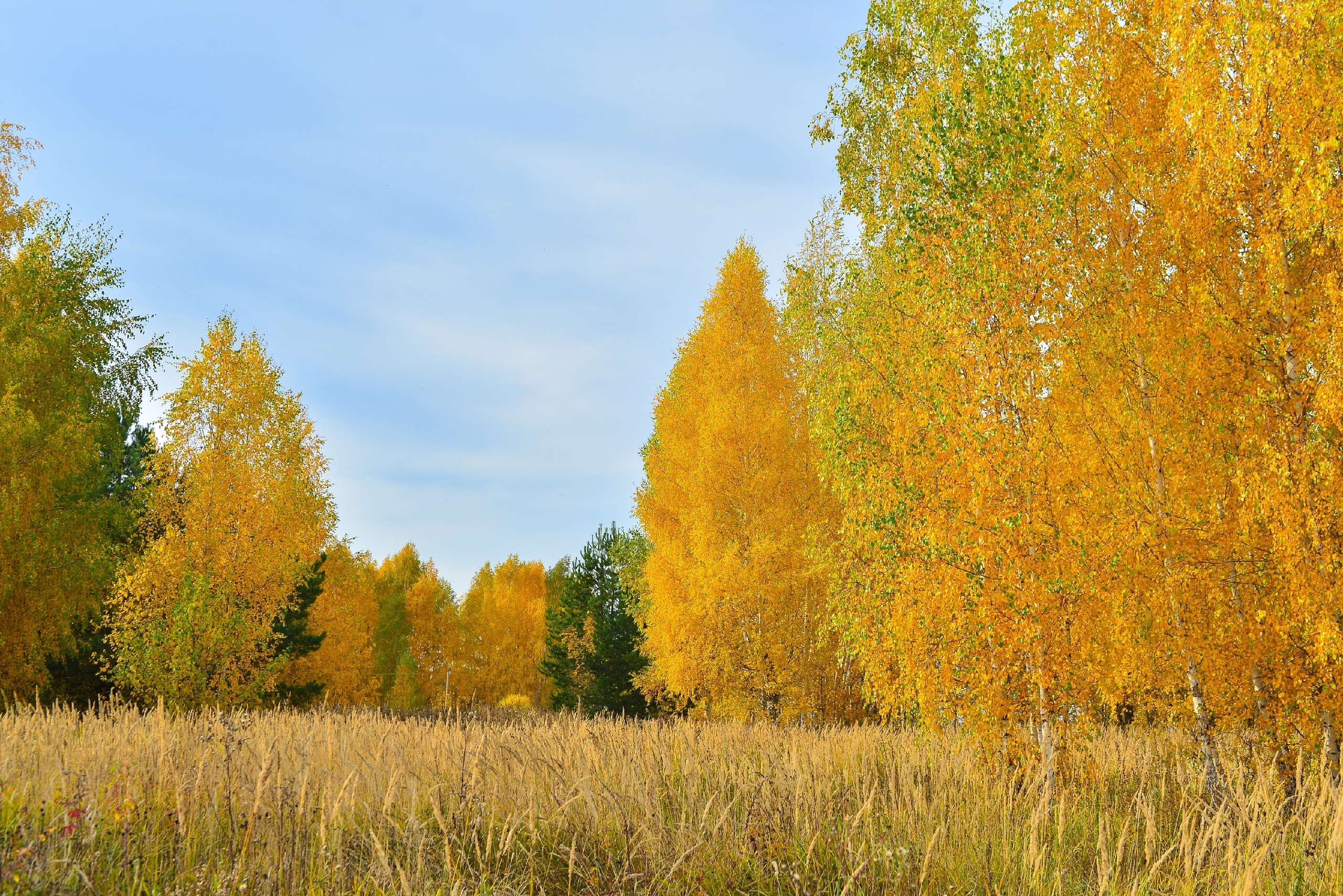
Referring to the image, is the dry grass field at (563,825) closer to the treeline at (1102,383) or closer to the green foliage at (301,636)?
the treeline at (1102,383)

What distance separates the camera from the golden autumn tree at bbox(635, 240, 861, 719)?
15.2 m

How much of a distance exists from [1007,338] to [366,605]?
33.7 meters

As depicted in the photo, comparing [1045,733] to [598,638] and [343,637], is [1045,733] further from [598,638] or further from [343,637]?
[343,637]

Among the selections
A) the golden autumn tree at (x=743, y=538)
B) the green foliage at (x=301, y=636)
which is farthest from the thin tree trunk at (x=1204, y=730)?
the green foliage at (x=301, y=636)

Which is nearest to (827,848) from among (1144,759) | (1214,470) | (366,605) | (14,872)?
(14,872)

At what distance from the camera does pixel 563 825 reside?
16.0ft

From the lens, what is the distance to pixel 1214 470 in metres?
7.60

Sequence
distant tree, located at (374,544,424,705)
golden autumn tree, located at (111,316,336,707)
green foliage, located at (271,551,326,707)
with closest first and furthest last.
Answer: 1. golden autumn tree, located at (111,316,336,707)
2. green foliage, located at (271,551,326,707)
3. distant tree, located at (374,544,424,705)

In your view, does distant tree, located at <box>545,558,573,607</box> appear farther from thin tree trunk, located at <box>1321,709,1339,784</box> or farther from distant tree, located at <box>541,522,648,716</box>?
thin tree trunk, located at <box>1321,709,1339,784</box>

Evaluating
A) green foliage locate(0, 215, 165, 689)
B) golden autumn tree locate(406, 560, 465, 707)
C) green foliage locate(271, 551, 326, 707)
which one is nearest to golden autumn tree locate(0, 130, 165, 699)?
green foliage locate(0, 215, 165, 689)

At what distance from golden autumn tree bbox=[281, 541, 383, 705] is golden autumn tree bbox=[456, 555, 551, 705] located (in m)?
9.62

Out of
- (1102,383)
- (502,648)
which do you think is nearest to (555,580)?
(502,648)

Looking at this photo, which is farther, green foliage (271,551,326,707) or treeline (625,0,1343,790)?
green foliage (271,551,326,707)

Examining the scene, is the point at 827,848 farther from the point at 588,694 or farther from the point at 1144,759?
the point at 588,694
